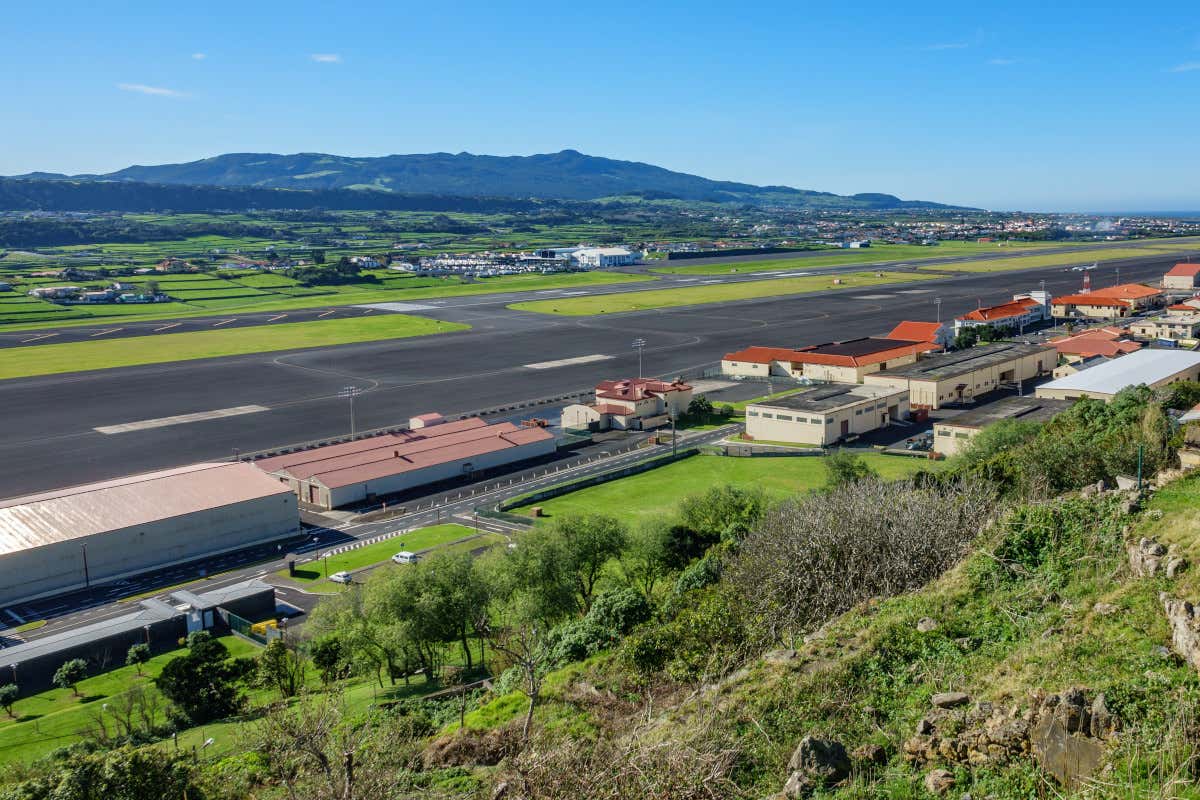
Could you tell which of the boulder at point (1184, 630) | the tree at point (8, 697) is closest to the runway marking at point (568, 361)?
the tree at point (8, 697)

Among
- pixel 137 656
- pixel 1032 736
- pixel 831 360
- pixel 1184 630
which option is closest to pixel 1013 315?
pixel 831 360

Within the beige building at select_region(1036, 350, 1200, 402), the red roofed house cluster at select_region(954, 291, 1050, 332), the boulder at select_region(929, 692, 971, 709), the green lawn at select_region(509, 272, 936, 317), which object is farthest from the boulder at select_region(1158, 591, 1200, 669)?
the green lawn at select_region(509, 272, 936, 317)

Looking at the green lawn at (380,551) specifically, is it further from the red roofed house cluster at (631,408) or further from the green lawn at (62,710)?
the red roofed house cluster at (631,408)

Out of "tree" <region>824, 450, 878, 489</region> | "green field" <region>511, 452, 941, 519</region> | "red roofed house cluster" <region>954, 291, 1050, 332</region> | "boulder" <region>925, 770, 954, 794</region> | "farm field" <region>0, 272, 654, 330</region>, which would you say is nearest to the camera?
"boulder" <region>925, 770, 954, 794</region>

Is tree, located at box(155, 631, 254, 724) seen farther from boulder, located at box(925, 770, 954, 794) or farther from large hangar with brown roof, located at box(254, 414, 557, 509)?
large hangar with brown roof, located at box(254, 414, 557, 509)

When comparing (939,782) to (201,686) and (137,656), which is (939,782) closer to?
(201,686)
